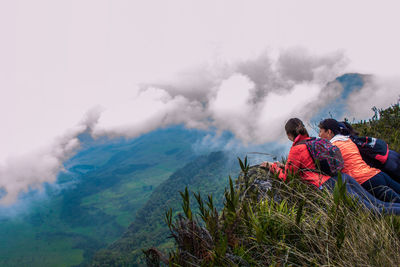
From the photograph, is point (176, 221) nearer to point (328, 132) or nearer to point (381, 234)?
point (381, 234)

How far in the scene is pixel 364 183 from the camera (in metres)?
3.24

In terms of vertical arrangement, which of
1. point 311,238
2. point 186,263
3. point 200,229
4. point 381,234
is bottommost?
point 381,234

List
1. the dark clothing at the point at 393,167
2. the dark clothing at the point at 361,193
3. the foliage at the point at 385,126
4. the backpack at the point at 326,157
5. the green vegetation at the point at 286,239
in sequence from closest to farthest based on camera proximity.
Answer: the green vegetation at the point at 286,239 → the dark clothing at the point at 361,193 → the backpack at the point at 326,157 → the dark clothing at the point at 393,167 → the foliage at the point at 385,126

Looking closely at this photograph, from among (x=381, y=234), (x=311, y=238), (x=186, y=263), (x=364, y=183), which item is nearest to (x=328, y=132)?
(x=364, y=183)

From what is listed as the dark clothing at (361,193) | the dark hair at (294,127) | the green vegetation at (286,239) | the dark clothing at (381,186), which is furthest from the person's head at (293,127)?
the green vegetation at (286,239)

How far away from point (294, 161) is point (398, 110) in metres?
6.66

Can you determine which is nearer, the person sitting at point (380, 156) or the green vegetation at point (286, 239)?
the green vegetation at point (286, 239)

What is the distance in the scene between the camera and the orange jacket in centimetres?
324

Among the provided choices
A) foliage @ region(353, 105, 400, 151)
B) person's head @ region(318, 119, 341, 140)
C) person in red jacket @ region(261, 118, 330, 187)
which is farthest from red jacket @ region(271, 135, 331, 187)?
foliage @ region(353, 105, 400, 151)

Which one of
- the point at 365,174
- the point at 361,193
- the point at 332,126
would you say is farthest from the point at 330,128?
the point at 361,193

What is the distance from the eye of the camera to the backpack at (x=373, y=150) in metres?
3.55

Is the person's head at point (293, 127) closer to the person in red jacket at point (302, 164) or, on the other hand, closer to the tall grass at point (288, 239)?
the person in red jacket at point (302, 164)

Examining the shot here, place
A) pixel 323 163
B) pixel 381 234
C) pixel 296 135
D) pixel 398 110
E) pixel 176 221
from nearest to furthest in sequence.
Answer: pixel 381 234, pixel 176 221, pixel 323 163, pixel 296 135, pixel 398 110

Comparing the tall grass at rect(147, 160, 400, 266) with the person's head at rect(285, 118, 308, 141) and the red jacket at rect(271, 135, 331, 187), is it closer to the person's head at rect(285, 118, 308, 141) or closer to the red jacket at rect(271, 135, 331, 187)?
the red jacket at rect(271, 135, 331, 187)
